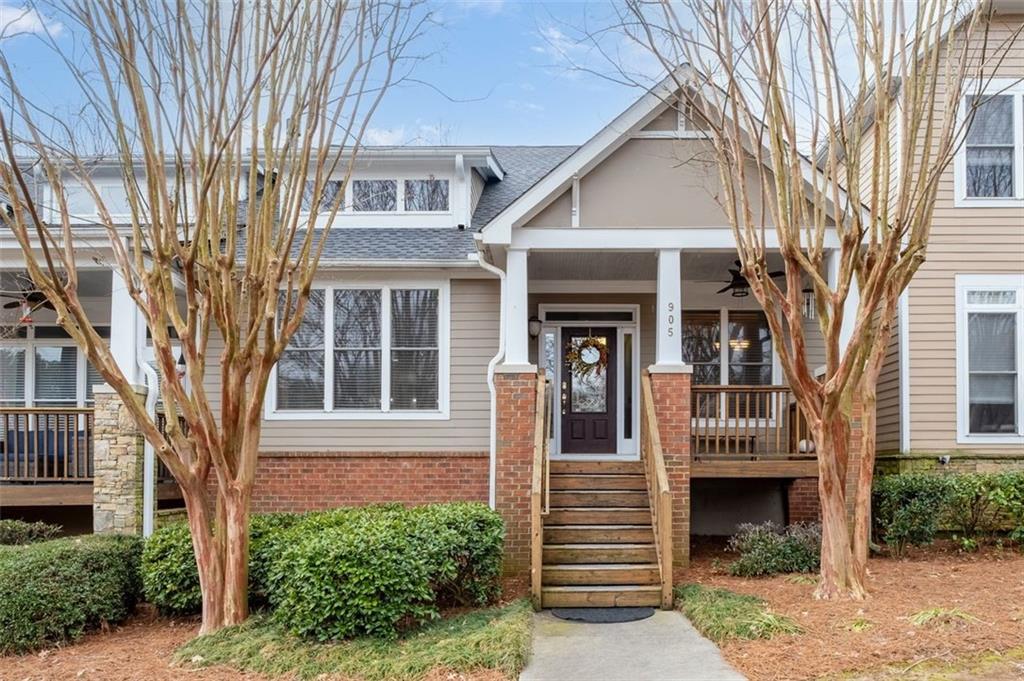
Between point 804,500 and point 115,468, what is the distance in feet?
29.4

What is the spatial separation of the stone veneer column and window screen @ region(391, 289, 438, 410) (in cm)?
322

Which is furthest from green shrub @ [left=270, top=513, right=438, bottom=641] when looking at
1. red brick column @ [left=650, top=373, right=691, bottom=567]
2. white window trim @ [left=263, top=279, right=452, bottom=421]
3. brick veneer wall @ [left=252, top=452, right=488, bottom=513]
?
white window trim @ [left=263, top=279, right=452, bottom=421]

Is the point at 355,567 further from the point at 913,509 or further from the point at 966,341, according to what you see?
the point at 966,341

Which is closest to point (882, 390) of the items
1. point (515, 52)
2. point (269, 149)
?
point (515, 52)

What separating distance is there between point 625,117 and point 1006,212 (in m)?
5.32

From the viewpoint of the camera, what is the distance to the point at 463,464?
36.8ft

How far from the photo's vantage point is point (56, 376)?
1284 centimetres

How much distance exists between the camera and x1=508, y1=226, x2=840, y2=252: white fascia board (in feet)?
32.9

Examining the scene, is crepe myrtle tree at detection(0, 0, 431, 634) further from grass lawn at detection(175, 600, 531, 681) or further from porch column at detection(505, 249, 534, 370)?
porch column at detection(505, 249, 534, 370)

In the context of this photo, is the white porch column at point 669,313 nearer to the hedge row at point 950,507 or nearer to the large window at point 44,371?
Answer: the hedge row at point 950,507

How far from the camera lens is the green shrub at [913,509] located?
A: 382 inches

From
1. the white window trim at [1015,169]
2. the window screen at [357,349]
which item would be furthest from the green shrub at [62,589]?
the white window trim at [1015,169]

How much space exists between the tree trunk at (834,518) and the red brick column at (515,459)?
3.20 m

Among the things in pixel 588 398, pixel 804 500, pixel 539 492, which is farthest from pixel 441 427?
pixel 804 500
